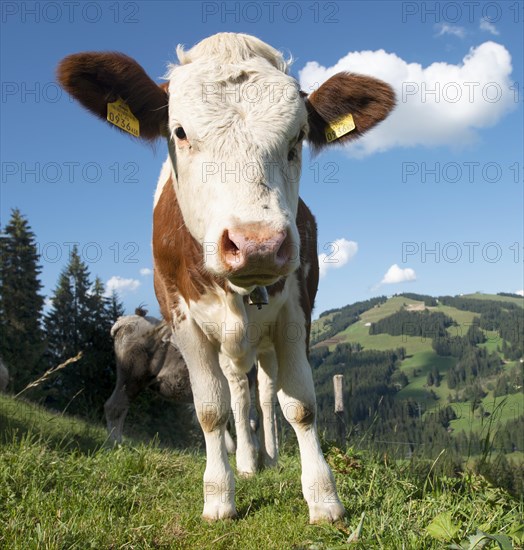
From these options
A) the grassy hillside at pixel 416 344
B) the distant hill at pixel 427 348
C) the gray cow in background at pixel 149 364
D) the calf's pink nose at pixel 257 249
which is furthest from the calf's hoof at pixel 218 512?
the grassy hillside at pixel 416 344

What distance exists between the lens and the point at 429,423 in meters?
→ 6.85

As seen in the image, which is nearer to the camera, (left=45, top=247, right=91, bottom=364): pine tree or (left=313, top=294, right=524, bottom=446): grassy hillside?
(left=45, top=247, right=91, bottom=364): pine tree

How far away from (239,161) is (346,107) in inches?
60.0

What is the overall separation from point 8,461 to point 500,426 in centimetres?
371

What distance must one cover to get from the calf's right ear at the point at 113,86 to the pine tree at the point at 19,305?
66.2ft

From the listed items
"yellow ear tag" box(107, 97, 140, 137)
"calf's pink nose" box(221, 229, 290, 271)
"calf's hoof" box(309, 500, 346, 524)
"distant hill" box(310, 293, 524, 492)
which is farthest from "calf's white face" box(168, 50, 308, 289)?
"distant hill" box(310, 293, 524, 492)

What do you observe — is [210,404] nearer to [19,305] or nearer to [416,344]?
[19,305]

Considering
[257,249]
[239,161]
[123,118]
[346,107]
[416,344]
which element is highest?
[346,107]

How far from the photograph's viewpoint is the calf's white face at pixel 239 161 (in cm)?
265

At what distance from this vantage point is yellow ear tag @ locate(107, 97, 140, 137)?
381cm

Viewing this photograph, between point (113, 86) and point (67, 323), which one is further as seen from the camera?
point (67, 323)

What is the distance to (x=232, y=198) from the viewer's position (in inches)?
111

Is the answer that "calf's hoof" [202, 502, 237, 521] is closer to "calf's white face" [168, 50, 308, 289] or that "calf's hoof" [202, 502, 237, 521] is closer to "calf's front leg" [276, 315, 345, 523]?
"calf's front leg" [276, 315, 345, 523]

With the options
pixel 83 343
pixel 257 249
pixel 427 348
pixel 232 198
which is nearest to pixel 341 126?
pixel 232 198
